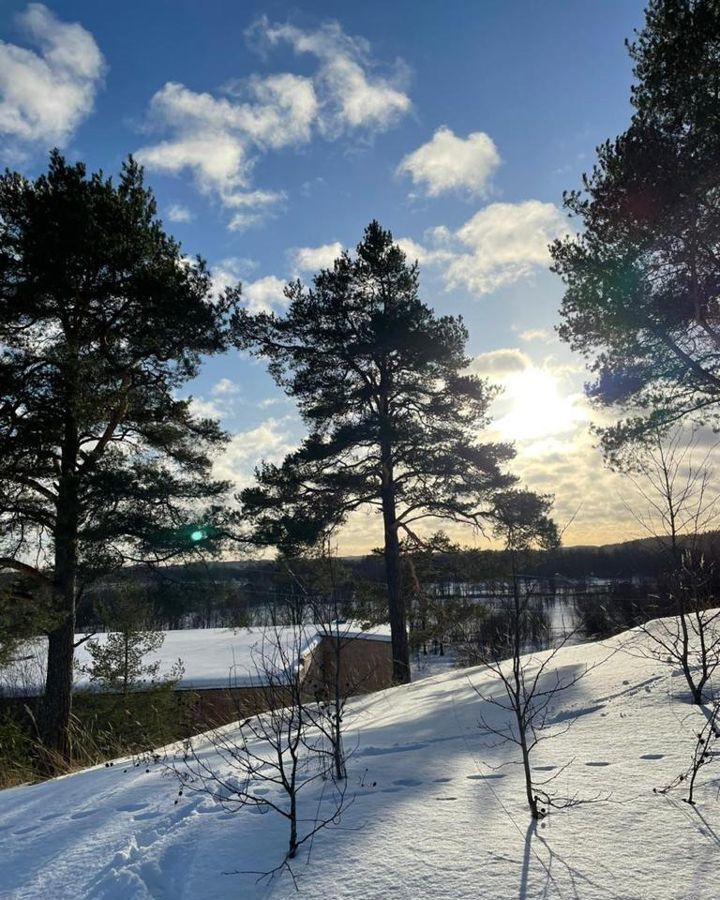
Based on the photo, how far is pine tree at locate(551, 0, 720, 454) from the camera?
755cm

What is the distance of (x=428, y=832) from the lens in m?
2.43

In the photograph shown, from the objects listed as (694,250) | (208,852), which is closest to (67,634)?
(208,852)

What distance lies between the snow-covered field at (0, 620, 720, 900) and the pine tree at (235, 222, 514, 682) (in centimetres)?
803

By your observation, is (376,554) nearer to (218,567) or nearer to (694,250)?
(218,567)

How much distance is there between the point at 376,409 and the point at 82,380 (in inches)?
264

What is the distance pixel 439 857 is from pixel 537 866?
1.20 feet

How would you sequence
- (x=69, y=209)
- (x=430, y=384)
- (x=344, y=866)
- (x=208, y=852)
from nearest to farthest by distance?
(x=344, y=866) → (x=208, y=852) → (x=69, y=209) → (x=430, y=384)

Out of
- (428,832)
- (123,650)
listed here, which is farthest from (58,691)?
(428,832)

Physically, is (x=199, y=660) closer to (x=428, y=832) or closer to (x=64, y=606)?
(x=64, y=606)

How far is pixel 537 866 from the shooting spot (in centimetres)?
206

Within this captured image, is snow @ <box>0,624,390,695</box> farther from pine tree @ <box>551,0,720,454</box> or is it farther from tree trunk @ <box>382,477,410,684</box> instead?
pine tree @ <box>551,0,720,454</box>

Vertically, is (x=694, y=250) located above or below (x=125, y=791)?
above

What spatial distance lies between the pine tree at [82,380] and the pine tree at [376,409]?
2.31 meters

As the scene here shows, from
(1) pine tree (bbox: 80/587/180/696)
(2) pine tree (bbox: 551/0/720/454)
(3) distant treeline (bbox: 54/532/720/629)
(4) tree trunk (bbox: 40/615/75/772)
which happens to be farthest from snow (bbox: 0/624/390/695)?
(2) pine tree (bbox: 551/0/720/454)
